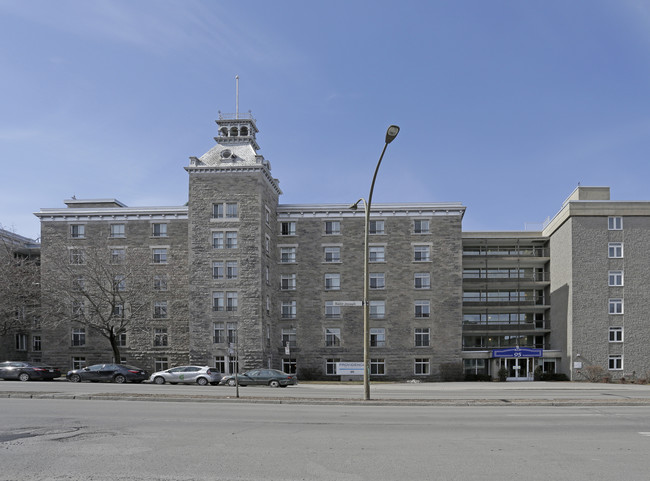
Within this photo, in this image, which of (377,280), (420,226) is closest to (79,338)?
(377,280)

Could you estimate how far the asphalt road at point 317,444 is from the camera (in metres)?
9.76

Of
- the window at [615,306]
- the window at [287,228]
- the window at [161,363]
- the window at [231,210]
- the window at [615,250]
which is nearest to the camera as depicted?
the window at [231,210]

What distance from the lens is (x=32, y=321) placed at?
54281 millimetres

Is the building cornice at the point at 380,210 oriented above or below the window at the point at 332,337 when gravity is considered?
above

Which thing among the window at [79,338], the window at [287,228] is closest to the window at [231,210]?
the window at [287,228]

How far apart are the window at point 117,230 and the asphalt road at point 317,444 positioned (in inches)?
1391

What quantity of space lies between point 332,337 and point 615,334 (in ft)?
81.6

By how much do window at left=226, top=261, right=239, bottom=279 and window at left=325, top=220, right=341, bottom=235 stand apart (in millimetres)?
9588

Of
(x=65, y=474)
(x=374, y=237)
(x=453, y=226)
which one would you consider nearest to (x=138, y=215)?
(x=374, y=237)

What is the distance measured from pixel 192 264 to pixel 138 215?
320 inches

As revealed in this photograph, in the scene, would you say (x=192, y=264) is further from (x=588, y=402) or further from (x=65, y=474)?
(x=65, y=474)

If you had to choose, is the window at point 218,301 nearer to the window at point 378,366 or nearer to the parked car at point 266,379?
the parked car at point 266,379

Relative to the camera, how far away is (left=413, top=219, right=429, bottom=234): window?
5341 cm

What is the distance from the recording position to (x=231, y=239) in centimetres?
4912
